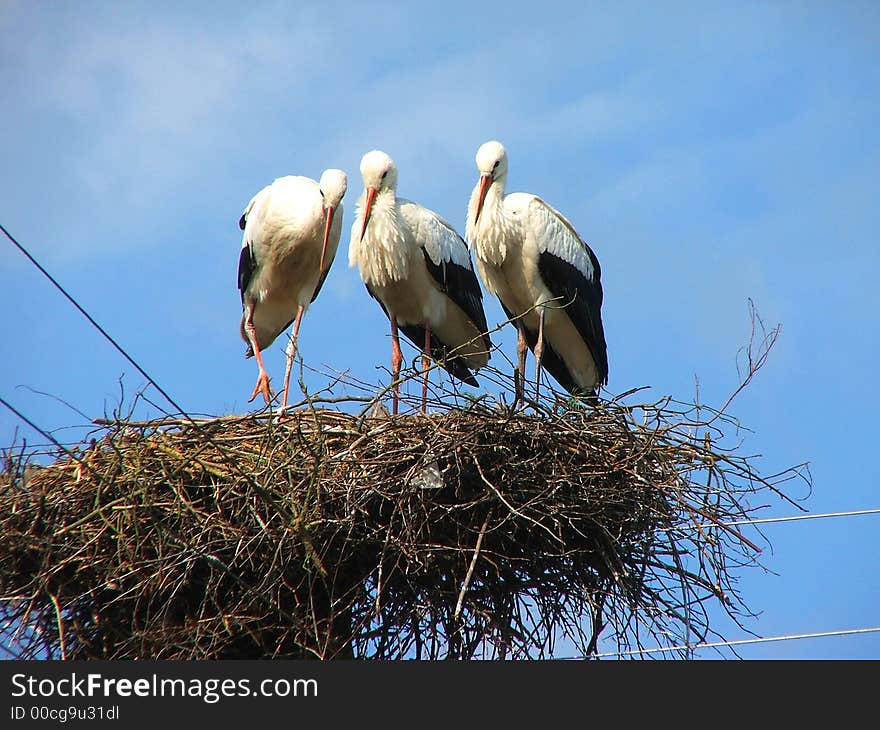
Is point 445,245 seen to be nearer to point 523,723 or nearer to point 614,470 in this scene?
point 614,470

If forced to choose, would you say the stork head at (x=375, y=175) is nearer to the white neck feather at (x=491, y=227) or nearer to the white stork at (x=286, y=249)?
the white stork at (x=286, y=249)

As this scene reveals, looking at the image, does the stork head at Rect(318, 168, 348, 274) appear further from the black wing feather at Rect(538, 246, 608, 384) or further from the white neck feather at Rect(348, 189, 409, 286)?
the black wing feather at Rect(538, 246, 608, 384)

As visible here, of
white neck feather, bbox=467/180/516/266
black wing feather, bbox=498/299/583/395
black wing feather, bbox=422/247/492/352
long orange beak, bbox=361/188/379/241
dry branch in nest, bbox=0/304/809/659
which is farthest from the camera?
black wing feather, bbox=498/299/583/395

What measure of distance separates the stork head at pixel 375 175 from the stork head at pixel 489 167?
50cm

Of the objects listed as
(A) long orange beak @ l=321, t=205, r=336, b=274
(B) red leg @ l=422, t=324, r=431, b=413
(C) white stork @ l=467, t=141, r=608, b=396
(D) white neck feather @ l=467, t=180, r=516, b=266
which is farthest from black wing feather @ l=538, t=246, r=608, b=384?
(A) long orange beak @ l=321, t=205, r=336, b=274

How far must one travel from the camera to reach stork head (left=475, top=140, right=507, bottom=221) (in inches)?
307

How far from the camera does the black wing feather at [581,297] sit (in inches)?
311

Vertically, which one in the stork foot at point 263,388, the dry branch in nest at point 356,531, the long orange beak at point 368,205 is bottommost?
the dry branch in nest at point 356,531

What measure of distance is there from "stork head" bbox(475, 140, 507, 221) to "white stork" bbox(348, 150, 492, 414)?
310mm

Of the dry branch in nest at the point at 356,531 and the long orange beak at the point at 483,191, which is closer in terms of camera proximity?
the dry branch in nest at the point at 356,531

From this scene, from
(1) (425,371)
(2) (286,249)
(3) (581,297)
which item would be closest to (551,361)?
(3) (581,297)

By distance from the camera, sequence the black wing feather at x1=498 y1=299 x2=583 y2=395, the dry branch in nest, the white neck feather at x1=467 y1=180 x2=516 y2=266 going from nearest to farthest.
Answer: the dry branch in nest, the white neck feather at x1=467 y1=180 x2=516 y2=266, the black wing feather at x1=498 y1=299 x2=583 y2=395

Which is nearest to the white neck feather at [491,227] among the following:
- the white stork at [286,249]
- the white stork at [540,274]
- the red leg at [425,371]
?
the white stork at [540,274]

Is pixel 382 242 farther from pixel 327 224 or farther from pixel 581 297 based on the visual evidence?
pixel 581 297
